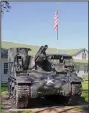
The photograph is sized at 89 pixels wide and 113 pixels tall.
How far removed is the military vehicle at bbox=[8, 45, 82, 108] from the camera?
1169 centimetres

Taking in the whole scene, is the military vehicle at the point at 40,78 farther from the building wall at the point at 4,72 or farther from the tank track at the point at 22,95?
the building wall at the point at 4,72

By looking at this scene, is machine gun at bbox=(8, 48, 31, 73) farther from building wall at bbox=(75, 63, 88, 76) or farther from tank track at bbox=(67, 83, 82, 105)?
building wall at bbox=(75, 63, 88, 76)

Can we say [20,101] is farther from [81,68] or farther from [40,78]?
[81,68]

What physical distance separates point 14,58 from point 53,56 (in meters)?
1.85

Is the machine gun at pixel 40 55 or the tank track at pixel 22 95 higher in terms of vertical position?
the machine gun at pixel 40 55

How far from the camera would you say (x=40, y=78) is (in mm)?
12078

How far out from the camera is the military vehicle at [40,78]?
11.7m

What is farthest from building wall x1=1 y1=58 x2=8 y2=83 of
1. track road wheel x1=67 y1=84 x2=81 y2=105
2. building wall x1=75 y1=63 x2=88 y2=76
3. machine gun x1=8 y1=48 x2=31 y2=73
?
track road wheel x1=67 y1=84 x2=81 y2=105

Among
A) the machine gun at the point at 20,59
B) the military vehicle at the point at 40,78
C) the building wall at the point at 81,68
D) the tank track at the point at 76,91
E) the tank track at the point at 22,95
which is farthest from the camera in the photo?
the building wall at the point at 81,68

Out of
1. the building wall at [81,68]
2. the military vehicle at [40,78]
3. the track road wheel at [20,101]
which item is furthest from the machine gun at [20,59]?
the building wall at [81,68]

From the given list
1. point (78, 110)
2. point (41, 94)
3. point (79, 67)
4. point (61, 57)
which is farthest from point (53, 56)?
point (79, 67)

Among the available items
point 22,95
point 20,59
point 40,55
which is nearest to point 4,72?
point 20,59

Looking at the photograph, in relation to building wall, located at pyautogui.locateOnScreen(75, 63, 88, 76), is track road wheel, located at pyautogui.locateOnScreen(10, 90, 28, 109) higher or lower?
lower

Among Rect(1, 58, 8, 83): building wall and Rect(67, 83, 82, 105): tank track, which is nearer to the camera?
Rect(67, 83, 82, 105): tank track
